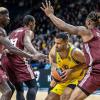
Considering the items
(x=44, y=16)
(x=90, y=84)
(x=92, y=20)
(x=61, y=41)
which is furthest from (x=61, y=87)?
(x=44, y=16)

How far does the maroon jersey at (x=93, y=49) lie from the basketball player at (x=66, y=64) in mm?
753

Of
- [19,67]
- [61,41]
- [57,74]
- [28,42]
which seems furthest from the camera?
[19,67]

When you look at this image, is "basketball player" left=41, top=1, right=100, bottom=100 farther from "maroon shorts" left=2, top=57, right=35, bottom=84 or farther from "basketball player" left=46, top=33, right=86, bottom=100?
"maroon shorts" left=2, top=57, right=35, bottom=84

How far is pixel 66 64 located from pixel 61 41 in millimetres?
442

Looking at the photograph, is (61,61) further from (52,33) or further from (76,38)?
(52,33)

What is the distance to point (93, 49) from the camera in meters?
6.24

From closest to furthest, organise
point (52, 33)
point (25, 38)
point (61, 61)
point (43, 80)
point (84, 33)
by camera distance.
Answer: point (84, 33) → point (61, 61) → point (25, 38) → point (43, 80) → point (52, 33)

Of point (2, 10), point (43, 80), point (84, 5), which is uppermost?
point (2, 10)

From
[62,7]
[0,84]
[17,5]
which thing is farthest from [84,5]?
[0,84]

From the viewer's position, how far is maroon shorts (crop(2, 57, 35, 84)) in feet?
26.5

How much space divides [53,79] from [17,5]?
60.1ft

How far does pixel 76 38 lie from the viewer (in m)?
16.3

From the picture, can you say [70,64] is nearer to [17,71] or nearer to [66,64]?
[66,64]

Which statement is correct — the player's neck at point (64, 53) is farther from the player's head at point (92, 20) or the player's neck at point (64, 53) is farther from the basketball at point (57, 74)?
the player's head at point (92, 20)
